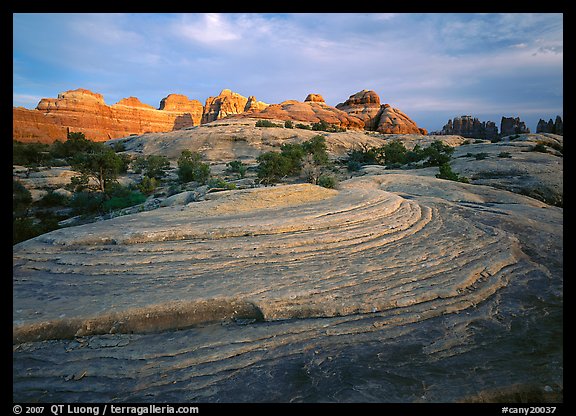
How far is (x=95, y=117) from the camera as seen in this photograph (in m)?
93.8

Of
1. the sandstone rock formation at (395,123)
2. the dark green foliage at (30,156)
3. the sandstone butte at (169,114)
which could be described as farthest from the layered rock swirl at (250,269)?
the sandstone rock formation at (395,123)

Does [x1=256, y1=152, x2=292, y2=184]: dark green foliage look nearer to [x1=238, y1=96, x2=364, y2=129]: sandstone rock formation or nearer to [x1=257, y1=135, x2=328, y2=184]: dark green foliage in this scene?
[x1=257, y1=135, x2=328, y2=184]: dark green foliage

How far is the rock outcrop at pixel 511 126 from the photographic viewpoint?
266 ft

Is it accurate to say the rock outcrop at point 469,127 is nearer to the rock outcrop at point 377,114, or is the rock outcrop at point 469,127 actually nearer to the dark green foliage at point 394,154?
the rock outcrop at point 377,114

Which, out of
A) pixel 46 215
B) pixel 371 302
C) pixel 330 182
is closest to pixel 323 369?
pixel 371 302

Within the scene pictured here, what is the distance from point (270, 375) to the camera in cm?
323

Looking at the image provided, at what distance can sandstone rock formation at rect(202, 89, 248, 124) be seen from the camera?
362ft

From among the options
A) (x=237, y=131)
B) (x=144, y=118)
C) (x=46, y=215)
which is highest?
(x=144, y=118)

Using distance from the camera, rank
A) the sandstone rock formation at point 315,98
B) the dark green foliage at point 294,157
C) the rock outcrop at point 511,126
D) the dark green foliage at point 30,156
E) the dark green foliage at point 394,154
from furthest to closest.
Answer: the sandstone rock formation at point 315,98, the rock outcrop at point 511,126, the dark green foliage at point 30,156, the dark green foliage at point 394,154, the dark green foliage at point 294,157

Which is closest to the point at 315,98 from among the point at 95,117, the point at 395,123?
the point at 395,123

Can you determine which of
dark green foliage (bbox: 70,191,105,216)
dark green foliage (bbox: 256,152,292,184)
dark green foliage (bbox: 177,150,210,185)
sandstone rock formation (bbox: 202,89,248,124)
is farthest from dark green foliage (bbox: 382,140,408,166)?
sandstone rock formation (bbox: 202,89,248,124)

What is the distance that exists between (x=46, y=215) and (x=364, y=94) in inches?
3247

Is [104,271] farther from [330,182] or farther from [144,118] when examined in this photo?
[144,118]

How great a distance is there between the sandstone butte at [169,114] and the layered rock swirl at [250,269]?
202ft
